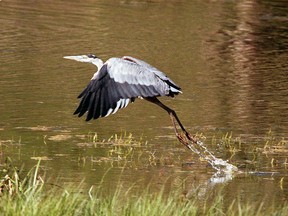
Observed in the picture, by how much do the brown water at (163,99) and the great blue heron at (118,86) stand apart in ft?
2.03

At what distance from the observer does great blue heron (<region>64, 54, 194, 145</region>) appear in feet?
27.0

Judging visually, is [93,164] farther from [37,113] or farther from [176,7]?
[176,7]

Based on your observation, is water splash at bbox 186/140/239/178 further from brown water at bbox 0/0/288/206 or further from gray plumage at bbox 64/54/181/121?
gray plumage at bbox 64/54/181/121

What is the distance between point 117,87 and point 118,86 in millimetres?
14

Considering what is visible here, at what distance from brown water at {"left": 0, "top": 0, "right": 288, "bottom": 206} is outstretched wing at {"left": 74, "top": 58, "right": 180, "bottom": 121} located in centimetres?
62

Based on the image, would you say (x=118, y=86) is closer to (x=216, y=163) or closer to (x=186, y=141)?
(x=216, y=163)

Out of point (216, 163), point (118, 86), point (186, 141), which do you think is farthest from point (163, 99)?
point (118, 86)

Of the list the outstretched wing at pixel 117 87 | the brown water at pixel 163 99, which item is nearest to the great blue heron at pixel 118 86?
the outstretched wing at pixel 117 87

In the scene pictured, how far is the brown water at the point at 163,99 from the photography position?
8.93m

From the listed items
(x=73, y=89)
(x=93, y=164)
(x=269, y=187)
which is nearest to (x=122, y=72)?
(x=93, y=164)

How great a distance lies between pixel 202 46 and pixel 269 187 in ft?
27.2

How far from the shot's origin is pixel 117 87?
27.7 feet

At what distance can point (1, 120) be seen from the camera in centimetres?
1050

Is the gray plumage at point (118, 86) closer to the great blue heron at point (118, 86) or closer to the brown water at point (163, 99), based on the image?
the great blue heron at point (118, 86)
